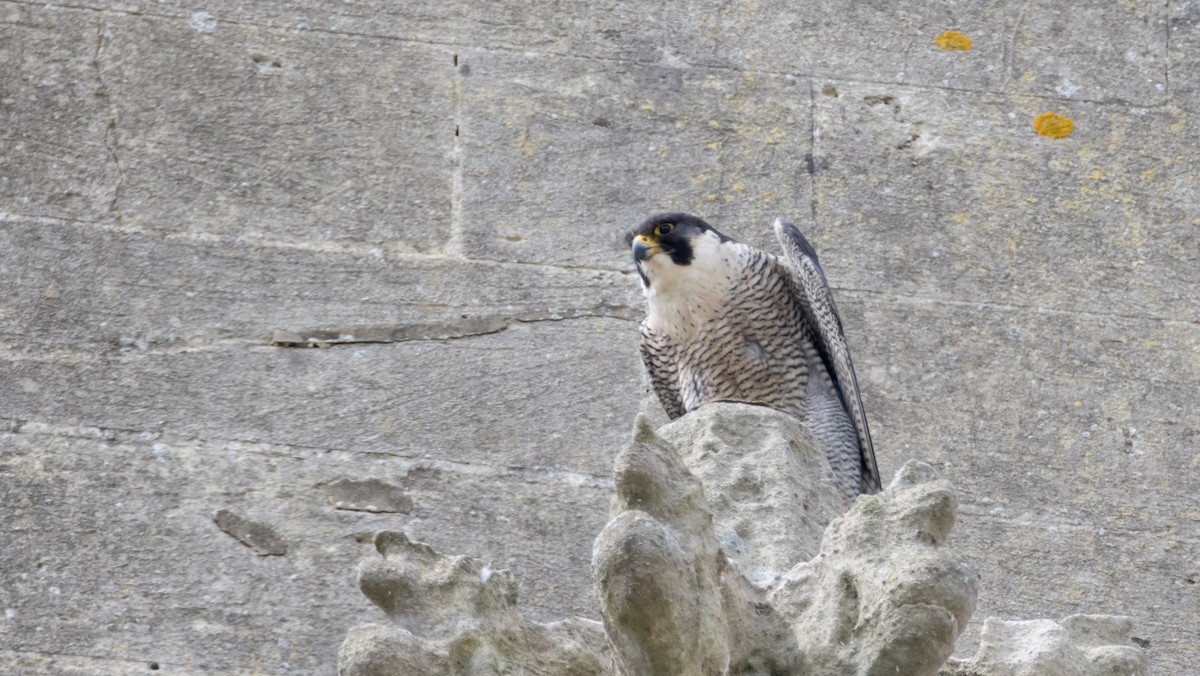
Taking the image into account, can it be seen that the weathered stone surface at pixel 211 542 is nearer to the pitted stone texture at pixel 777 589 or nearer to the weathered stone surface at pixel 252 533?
the weathered stone surface at pixel 252 533

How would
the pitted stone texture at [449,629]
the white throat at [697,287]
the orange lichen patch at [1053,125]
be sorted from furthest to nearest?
the orange lichen patch at [1053,125] < the white throat at [697,287] < the pitted stone texture at [449,629]

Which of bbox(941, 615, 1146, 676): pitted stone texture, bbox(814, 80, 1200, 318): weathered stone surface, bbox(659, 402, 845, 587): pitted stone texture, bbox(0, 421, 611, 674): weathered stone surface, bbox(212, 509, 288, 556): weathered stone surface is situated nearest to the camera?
bbox(941, 615, 1146, 676): pitted stone texture

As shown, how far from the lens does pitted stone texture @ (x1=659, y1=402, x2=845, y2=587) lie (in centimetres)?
282

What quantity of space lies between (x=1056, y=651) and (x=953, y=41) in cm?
308

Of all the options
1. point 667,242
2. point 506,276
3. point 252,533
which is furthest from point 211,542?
point 667,242

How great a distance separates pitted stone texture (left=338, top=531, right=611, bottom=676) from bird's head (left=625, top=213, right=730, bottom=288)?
87.4 inches

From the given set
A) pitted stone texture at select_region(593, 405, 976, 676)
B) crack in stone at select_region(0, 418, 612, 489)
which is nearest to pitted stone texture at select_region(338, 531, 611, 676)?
pitted stone texture at select_region(593, 405, 976, 676)

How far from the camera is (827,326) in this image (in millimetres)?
4566

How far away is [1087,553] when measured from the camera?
4.39 metres

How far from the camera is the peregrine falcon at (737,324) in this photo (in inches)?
181

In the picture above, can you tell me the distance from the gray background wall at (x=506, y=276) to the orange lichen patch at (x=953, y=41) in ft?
0.10

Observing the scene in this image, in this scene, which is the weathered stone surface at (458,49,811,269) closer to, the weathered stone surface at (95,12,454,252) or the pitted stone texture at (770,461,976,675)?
the weathered stone surface at (95,12,454,252)

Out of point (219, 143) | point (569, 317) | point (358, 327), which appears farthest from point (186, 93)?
point (569, 317)

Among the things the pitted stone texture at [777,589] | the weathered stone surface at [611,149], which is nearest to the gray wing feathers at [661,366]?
the weathered stone surface at [611,149]
